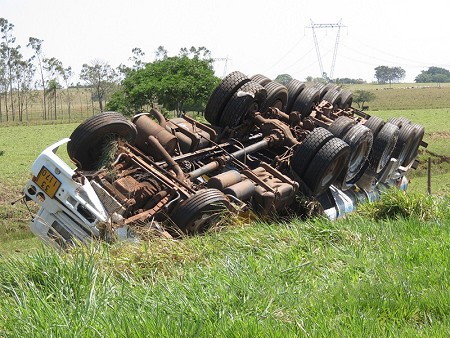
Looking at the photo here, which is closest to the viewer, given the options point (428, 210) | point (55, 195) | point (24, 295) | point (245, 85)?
point (24, 295)

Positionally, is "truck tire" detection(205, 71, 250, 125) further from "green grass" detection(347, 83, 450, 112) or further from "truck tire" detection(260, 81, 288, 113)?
"green grass" detection(347, 83, 450, 112)

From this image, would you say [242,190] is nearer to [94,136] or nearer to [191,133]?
[191,133]

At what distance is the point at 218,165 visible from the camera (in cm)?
846

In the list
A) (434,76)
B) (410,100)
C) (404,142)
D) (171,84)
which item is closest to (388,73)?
(434,76)

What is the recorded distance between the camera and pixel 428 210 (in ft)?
19.7

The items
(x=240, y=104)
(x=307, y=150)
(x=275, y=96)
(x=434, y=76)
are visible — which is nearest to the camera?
(x=307, y=150)

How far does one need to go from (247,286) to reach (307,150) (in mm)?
5397

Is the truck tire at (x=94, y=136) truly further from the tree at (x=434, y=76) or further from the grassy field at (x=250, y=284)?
the tree at (x=434, y=76)

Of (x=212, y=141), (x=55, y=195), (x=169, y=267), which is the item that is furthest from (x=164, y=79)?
(x=169, y=267)

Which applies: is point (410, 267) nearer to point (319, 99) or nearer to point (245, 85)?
point (245, 85)

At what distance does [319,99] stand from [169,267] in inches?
304

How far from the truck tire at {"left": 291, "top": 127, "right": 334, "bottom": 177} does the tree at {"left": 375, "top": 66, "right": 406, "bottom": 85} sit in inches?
6476

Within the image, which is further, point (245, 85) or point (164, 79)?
point (164, 79)

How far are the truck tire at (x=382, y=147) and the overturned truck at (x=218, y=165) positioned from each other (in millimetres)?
17
